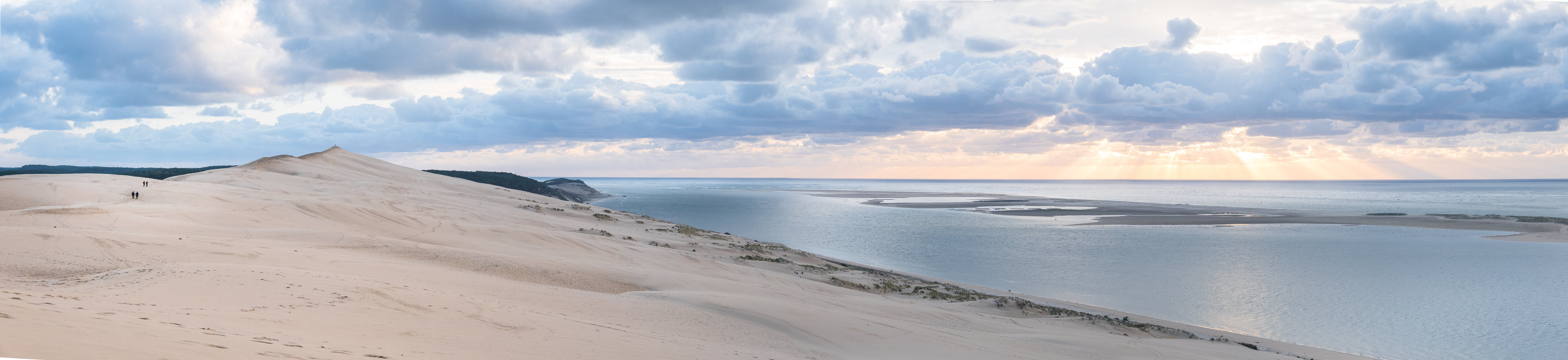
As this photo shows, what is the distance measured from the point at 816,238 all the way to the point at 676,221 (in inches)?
798

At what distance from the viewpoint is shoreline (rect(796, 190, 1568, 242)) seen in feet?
183

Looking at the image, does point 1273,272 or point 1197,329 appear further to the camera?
point 1273,272

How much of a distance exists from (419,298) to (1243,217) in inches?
3086

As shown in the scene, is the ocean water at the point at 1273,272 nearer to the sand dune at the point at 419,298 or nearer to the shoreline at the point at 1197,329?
the shoreline at the point at 1197,329

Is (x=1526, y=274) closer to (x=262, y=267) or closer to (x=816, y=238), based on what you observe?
(x=816, y=238)

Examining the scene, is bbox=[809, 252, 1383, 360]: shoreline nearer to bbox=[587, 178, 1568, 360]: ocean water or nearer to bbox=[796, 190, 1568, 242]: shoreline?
bbox=[587, 178, 1568, 360]: ocean water

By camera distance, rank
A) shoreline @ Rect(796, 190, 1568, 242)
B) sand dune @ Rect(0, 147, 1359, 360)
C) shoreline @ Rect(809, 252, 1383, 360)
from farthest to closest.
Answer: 1. shoreline @ Rect(796, 190, 1568, 242)
2. shoreline @ Rect(809, 252, 1383, 360)
3. sand dune @ Rect(0, 147, 1359, 360)

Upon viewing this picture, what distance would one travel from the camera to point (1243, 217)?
231 ft

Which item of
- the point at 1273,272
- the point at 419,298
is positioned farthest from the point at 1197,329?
the point at 419,298

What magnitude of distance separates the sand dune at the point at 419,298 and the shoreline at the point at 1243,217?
48907 millimetres

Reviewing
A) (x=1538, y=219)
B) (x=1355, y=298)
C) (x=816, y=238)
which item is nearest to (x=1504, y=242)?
(x=1538, y=219)

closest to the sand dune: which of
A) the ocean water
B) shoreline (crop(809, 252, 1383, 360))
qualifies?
shoreline (crop(809, 252, 1383, 360))

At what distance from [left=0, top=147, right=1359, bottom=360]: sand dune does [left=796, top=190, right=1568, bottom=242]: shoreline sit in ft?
160

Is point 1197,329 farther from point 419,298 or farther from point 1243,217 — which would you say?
point 1243,217
